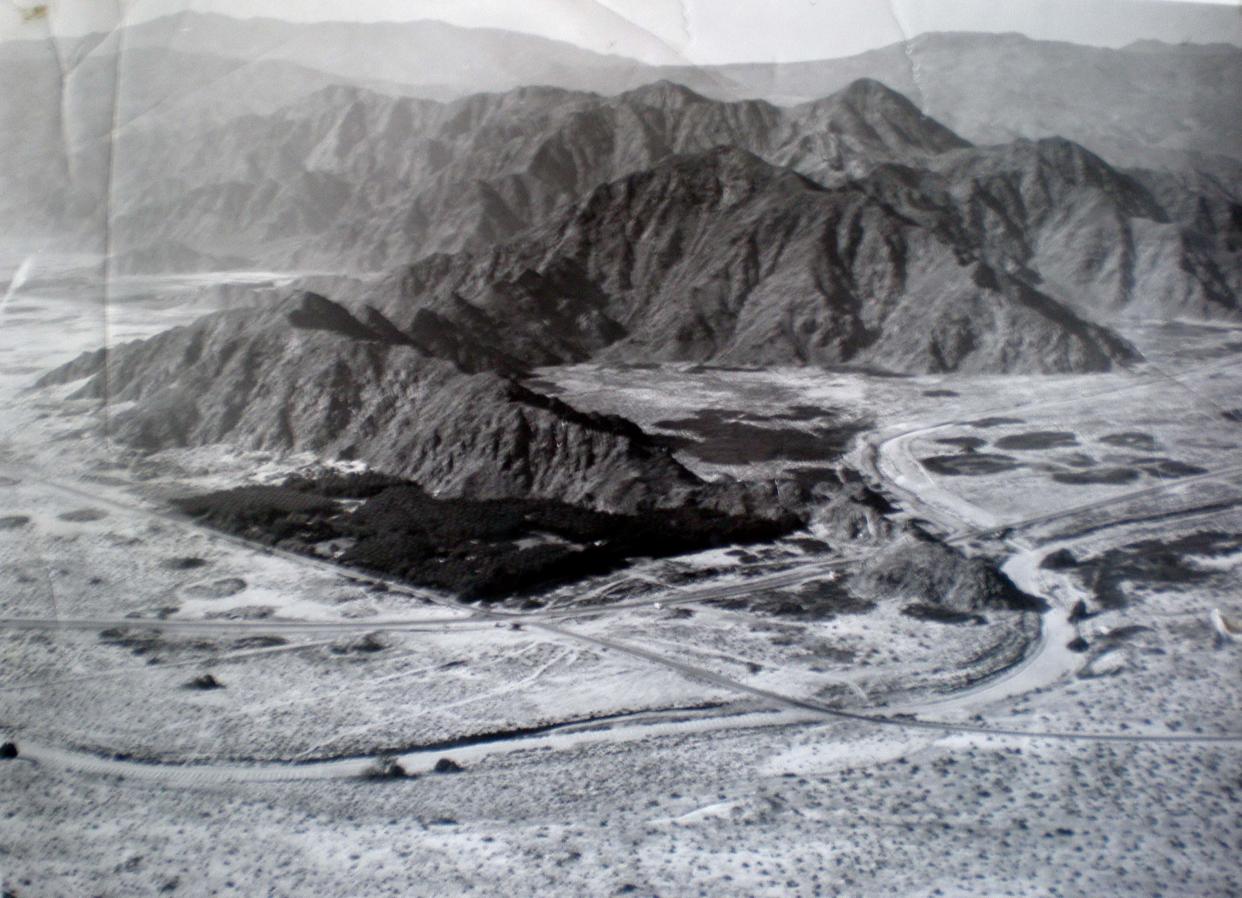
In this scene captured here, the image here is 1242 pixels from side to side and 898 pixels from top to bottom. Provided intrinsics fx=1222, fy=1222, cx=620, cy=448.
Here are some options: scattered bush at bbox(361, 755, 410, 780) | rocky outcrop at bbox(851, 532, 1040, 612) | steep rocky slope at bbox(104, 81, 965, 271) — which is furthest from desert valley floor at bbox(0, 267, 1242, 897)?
steep rocky slope at bbox(104, 81, 965, 271)

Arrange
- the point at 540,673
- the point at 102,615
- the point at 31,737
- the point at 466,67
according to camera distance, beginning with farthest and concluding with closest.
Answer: the point at 466,67 → the point at 102,615 → the point at 540,673 → the point at 31,737

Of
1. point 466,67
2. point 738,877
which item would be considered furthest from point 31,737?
point 466,67

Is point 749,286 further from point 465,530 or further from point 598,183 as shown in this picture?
point 465,530

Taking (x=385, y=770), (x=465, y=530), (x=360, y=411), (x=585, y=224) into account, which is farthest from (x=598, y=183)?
(x=385, y=770)

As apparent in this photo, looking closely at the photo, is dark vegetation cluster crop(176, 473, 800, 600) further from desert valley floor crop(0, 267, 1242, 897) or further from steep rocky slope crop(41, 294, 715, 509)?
steep rocky slope crop(41, 294, 715, 509)

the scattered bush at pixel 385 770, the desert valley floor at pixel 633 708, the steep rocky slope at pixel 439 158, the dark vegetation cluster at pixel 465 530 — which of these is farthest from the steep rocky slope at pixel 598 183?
the scattered bush at pixel 385 770

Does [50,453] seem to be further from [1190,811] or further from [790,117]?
[790,117]
